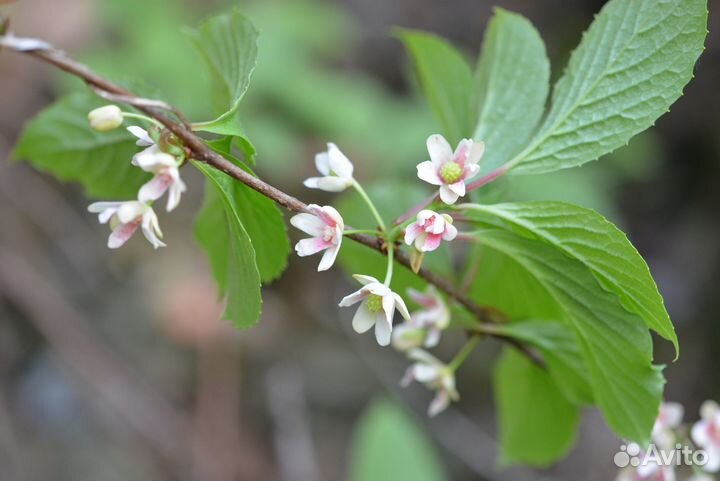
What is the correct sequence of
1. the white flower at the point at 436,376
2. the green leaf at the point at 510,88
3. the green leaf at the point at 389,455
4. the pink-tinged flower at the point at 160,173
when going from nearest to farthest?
the pink-tinged flower at the point at 160,173 → the green leaf at the point at 510,88 → the white flower at the point at 436,376 → the green leaf at the point at 389,455

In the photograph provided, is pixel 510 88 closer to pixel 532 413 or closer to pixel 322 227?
pixel 322 227

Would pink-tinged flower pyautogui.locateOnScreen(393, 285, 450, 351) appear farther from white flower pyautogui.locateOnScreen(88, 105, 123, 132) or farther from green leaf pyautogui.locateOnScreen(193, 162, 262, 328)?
white flower pyautogui.locateOnScreen(88, 105, 123, 132)

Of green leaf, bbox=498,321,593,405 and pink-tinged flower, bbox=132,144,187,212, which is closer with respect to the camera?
pink-tinged flower, bbox=132,144,187,212

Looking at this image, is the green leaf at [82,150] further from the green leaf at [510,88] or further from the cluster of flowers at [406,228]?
the green leaf at [510,88]

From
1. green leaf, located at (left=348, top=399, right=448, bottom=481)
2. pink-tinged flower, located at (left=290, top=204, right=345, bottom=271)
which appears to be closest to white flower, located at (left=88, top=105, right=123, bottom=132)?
pink-tinged flower, located at (left=290, top=204, right=345, bottom=271)

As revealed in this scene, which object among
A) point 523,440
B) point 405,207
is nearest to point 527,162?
point 405,207

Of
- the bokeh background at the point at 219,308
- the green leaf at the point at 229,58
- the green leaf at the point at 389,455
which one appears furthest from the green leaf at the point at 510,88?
the bokeh background at the point at 219,308
